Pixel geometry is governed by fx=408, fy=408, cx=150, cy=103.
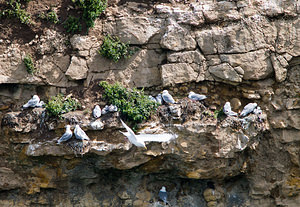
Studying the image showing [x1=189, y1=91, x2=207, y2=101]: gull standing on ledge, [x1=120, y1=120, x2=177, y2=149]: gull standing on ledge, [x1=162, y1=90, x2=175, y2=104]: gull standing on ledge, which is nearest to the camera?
[x1=120, y1=120, x2=177, y2=149]: gull standing on ledge

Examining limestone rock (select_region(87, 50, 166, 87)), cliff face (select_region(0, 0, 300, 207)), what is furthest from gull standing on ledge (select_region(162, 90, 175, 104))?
limestone rock (select_region(87, 50, 166, 87))

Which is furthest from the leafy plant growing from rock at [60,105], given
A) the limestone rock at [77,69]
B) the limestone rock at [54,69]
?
the limestone rock at [77,69]

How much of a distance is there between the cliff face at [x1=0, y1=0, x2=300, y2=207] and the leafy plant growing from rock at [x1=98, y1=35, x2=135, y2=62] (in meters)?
0.15

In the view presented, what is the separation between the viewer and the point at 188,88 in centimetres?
831

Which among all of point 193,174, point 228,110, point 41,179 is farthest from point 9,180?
point 228,110

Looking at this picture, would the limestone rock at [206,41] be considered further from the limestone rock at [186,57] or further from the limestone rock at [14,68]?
the limestone rock at [14,68]

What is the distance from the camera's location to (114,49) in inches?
321

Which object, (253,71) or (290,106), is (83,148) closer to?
(253,71)

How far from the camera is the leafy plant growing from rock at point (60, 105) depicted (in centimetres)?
769

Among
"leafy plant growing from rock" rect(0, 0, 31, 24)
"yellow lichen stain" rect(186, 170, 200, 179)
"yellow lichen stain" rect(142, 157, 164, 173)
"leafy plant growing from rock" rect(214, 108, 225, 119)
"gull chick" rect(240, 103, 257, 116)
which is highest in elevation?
"leafy plant growing from rock" rect(0, 0, 31, 24)

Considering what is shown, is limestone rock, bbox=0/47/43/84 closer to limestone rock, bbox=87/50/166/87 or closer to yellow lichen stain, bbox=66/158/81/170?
limestone rock, bbox=87/50/166/87

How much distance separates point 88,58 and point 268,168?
434 cm

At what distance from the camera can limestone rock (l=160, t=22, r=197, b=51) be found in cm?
825

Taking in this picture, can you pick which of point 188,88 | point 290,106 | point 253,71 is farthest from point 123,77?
point 290,106
